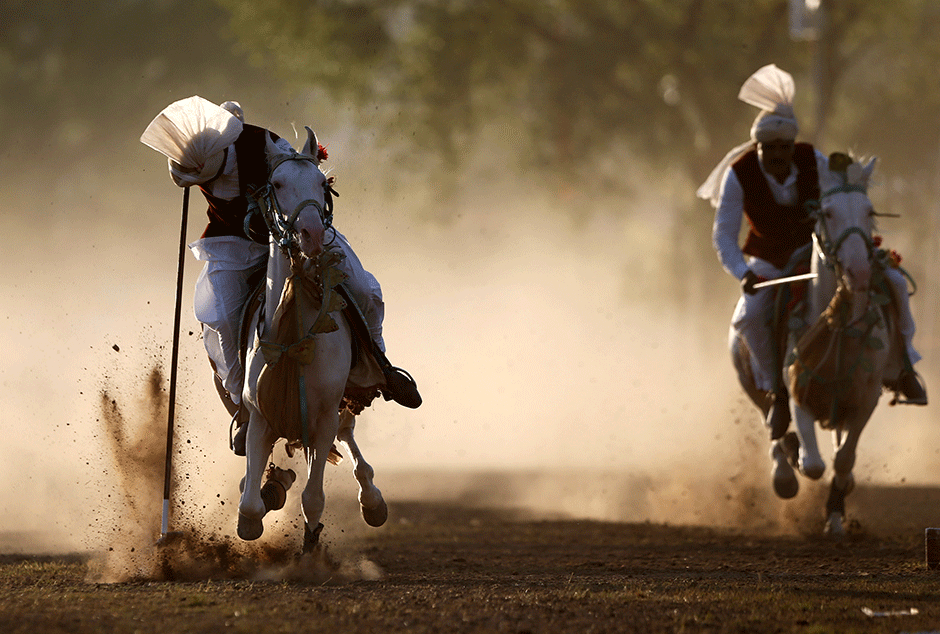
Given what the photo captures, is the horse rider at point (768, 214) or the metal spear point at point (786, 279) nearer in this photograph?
the metal spear point at point (786, 279)

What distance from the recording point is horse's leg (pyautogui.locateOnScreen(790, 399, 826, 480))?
37.8 ft

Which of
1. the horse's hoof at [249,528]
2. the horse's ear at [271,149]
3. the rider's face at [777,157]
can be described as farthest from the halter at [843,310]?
the horse's hoof at [249,528]

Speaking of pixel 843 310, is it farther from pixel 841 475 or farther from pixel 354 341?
pixel 354 341

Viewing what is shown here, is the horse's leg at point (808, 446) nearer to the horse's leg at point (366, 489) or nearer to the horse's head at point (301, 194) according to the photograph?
the horse's leg at point (366, 489)

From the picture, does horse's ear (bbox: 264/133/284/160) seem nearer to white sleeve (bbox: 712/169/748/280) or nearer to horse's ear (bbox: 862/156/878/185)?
horse's ear (bbox: 862/156/878/185)

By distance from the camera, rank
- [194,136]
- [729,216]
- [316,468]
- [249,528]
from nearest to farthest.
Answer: [249,528]
[316,468]
[194,136]
[729,216]

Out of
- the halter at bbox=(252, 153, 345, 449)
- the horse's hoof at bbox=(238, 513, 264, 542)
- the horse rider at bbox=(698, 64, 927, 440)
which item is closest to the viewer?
the halter at bbox=(252, 153, 345, 449)

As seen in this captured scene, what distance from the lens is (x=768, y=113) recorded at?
41.7ft

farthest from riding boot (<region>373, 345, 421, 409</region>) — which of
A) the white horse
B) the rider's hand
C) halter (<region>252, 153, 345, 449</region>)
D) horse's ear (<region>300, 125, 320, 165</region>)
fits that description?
the rider's hand

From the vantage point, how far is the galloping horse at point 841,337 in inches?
436

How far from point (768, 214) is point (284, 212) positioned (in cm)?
602

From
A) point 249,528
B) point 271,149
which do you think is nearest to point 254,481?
point 249,528

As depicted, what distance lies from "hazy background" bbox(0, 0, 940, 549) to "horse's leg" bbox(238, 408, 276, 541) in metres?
14.5

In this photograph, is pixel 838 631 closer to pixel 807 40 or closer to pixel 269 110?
pixel 807 40
